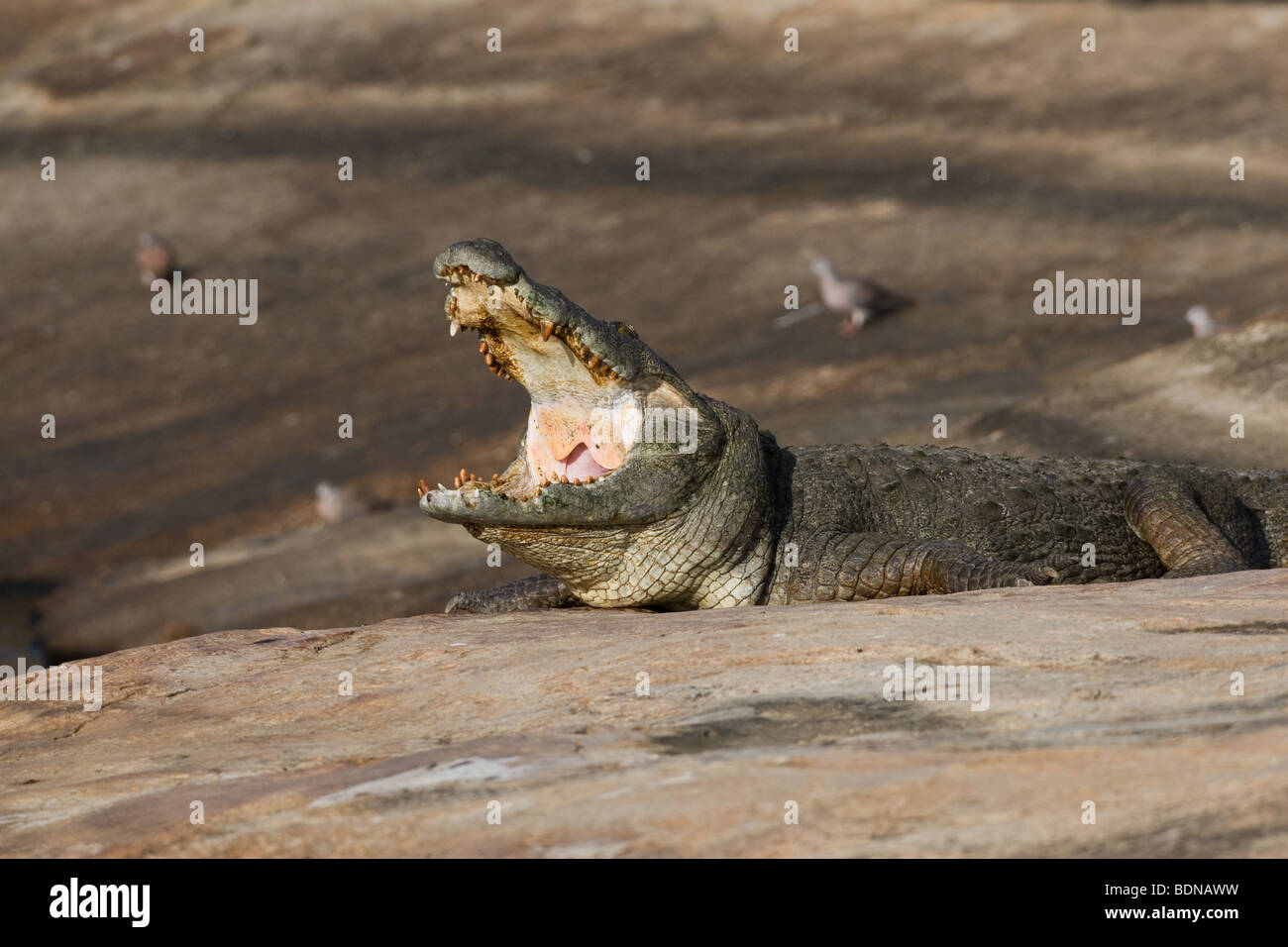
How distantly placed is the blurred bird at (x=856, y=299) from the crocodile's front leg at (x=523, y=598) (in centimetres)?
949

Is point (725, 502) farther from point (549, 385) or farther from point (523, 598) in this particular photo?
point (523, 598)

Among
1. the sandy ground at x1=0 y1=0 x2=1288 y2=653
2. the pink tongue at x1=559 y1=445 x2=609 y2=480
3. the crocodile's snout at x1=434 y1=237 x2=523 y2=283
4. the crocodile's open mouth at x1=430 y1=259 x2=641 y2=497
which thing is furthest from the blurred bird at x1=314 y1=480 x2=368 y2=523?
the crocodile's snout at x1=434 y1=237 x2=523 y2=283

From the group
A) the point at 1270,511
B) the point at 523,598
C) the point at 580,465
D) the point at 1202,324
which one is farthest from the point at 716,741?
the point at 1202,324

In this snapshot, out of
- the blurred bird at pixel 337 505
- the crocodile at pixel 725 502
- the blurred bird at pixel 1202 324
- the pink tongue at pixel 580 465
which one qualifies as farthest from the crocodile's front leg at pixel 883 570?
the blurred bird at pixel 337 505

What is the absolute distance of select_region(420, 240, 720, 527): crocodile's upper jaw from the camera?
6945 millimetres

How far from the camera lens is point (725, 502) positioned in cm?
751

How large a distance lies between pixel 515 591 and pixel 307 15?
20546 mm

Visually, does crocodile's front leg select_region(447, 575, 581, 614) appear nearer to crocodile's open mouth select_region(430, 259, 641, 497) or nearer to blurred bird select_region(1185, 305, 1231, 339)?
crocodile's open mouth select_region(430, 259, 641, 497)

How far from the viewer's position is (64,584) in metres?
15.7

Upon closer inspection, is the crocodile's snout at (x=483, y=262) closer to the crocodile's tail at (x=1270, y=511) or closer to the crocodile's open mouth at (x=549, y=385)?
the crocodile's open mouth at (x=549, y=385)

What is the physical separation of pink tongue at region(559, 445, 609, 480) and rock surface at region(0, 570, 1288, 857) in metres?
0.95

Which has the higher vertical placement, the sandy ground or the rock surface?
the sandy ground

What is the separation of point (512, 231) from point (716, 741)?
51.8 feet

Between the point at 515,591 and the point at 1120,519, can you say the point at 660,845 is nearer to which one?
the point at 515,591
